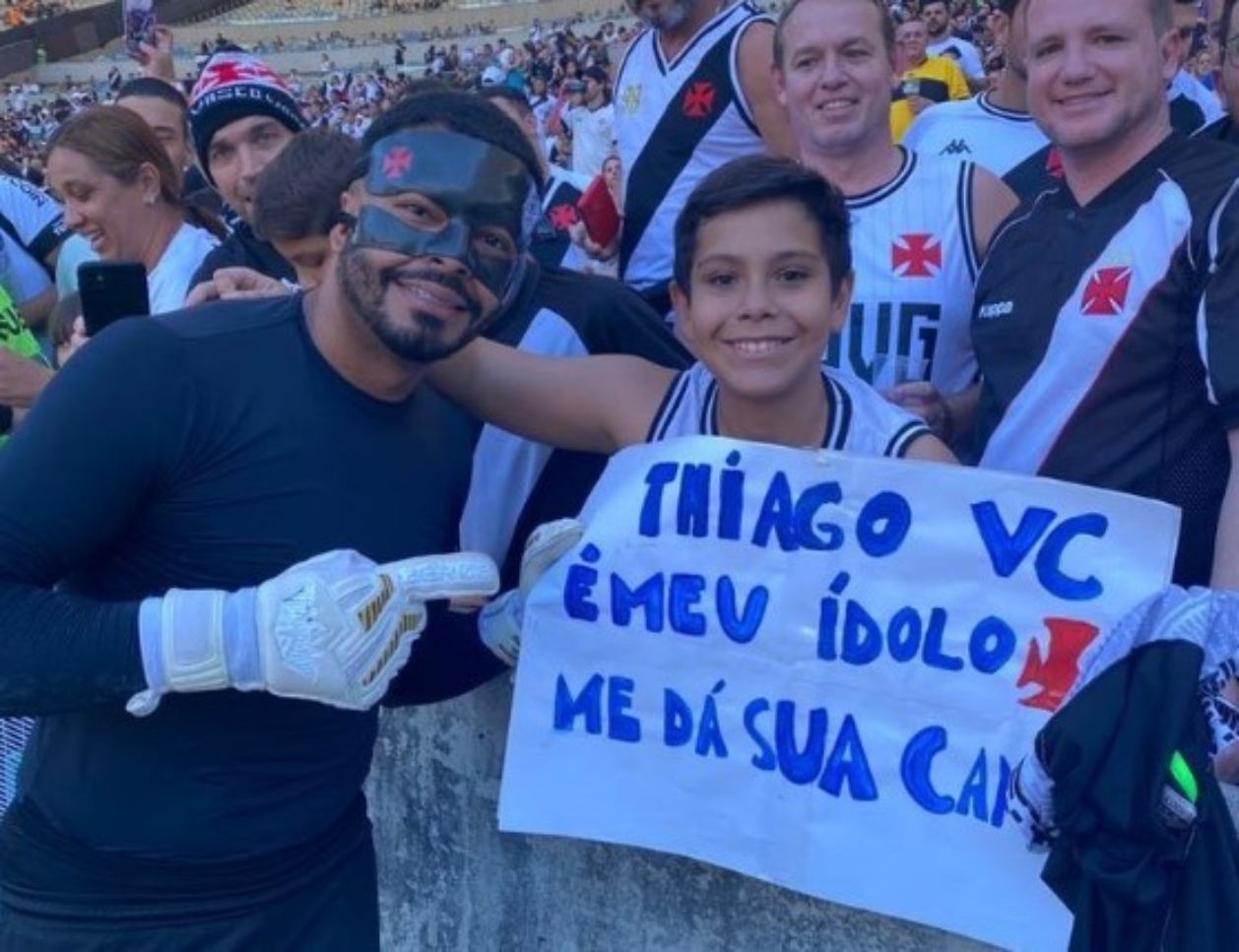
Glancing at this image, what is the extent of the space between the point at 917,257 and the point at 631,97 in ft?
5.14

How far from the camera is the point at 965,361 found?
138 inches

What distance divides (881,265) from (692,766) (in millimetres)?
1253

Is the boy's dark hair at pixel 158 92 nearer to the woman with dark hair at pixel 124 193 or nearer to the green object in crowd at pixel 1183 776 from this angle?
the woman with dark hair at pixel 124 193

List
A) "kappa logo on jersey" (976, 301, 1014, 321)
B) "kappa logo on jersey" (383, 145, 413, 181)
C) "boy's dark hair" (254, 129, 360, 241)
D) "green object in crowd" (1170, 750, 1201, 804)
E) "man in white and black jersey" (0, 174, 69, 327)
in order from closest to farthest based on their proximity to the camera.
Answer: "green object in crowd" (1170, 750, 1201, 804), "kappa logo on jersey" (383, 145, 413, 181), "kappa logo on jersey" (976, 301, 1014, 321), "boy's dark hair" (254, 129, 360, 241), "man in white and black jersey" (0, 174, 69, 327)

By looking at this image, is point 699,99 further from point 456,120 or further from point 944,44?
point 944,44

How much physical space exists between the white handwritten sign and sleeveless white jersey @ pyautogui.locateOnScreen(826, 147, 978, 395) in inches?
34.4

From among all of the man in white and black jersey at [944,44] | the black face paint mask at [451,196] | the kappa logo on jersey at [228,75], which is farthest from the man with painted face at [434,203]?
the man in white and black jersey at [944,44]

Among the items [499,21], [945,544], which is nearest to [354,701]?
[945,544]

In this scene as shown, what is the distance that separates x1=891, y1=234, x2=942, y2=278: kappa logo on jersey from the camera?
3445 millimetres

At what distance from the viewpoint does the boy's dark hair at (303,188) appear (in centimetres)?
328

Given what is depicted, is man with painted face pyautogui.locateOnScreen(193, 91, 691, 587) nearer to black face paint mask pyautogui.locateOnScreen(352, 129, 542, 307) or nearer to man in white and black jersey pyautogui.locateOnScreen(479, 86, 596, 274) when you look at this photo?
black face paint mask pyautogui.locateOnScreen(352, 129, 542, 307)

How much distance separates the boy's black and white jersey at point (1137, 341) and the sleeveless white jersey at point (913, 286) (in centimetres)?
40

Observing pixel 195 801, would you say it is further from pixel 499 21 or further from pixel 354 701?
pixel 499 21

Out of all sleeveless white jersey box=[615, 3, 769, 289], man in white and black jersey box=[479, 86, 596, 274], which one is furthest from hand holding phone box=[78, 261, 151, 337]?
sleeveless white jersey box=[615, 3, 769, 289]
